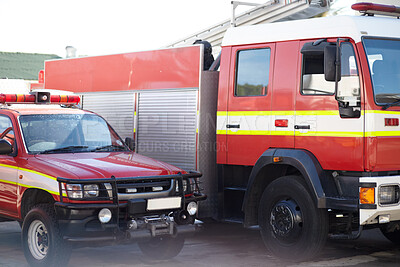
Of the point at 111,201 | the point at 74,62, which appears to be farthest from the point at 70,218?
the point at 74,62

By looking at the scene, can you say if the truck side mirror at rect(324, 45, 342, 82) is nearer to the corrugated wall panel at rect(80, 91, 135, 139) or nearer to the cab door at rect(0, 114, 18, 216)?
the cab door at rect(0, 114, 18, 216)

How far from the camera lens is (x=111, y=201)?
693 centimetres

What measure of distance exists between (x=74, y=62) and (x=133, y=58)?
1.82 m

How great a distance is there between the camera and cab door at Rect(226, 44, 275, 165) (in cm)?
836

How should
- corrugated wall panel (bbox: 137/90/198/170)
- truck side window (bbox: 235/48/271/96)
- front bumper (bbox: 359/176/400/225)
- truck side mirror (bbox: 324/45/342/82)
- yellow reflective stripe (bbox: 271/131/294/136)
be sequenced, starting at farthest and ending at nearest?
corrugated wall panel (bbox: 137/90/198/170)
truck side window (bbox: 235/48/271/96)
yellow reflective stripe (bbox: 271/131/294/136)
truck side mirror (bbox: 324/45/342/82)
front bumper (bbox: 359/176/400/225)

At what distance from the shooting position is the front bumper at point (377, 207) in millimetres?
7133

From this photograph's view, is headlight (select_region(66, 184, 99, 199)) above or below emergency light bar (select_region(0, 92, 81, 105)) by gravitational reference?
below

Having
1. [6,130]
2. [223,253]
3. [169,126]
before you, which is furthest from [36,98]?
[223,253]

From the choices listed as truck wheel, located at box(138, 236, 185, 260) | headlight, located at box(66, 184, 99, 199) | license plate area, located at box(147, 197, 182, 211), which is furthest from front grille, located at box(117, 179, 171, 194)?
truck wheel, located at box(138, 236, 185, 260)

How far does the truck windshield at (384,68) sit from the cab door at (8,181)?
14.3ft

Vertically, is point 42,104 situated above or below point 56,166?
above

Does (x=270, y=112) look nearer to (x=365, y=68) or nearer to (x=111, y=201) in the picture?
(x=365, y=68)

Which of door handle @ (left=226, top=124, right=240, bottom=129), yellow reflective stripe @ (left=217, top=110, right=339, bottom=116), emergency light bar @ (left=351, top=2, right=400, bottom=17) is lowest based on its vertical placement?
door handle @ (left=226, top=124, right=240, bottom=129)

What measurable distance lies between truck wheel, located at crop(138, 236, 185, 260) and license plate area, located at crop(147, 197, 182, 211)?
0.55 meters
